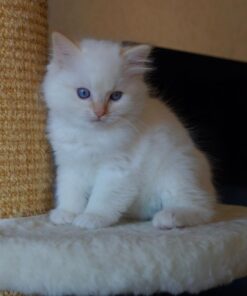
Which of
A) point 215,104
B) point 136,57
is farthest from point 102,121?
point 215,104

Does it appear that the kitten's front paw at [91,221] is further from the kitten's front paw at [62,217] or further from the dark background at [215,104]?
the dark background at [215,104]

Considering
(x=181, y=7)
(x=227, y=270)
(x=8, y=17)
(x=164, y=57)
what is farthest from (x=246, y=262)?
(x=181, y=7)

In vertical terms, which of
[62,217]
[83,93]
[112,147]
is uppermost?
[83,93]

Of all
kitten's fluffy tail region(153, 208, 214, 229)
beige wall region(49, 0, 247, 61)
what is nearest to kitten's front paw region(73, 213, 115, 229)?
kitten's fluffy tail region(153, 208, 214, 229)

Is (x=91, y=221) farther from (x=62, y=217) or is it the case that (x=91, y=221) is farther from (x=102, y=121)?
(x=102, y=121)

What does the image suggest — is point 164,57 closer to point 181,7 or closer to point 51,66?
point 181,7
